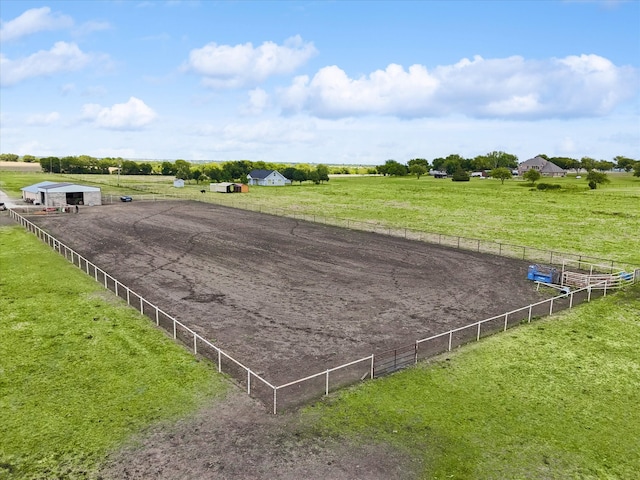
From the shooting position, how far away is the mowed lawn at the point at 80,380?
14.6 meters

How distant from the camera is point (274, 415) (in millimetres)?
16469

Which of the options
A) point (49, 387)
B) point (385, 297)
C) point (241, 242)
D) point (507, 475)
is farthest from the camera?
point (241, 242)

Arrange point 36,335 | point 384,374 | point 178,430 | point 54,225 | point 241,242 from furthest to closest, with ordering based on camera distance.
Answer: point 54,225, point 241,242, point 36,335, point 384,374, point 178,430

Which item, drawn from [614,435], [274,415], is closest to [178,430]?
[274,415]

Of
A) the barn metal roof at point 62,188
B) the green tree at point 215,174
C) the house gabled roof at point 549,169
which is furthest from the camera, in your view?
the house gabled roof at point 549,169

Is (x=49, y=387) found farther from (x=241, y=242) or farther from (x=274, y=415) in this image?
(x=241, y=242)

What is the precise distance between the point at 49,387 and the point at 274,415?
30.8 ft

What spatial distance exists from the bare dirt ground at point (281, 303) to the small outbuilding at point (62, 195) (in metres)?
18.2

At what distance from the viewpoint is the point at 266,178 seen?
482ft

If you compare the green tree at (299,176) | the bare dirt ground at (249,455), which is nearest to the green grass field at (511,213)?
the bare dirt ground at (249,455)

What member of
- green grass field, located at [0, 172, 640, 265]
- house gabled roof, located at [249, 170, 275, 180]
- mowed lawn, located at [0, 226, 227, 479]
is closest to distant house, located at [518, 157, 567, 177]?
green grass field, located at [0, 172, 640, 265]

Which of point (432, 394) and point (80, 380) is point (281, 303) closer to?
point (80, 380)

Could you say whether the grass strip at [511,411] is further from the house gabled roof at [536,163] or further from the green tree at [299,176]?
the house gabled roof at [536,163]

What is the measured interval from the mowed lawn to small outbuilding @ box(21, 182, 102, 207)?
53216mm
